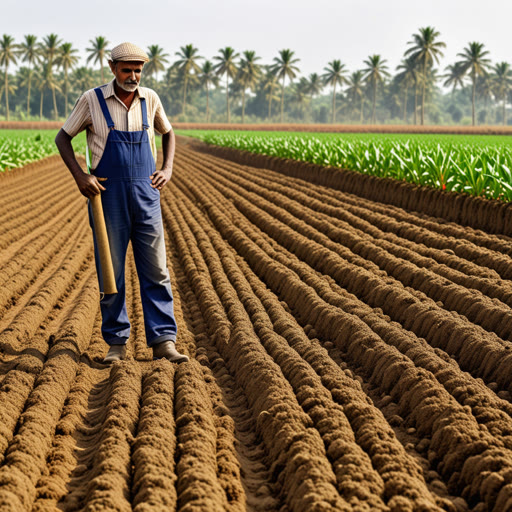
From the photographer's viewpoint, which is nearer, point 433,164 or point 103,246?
point 103,246

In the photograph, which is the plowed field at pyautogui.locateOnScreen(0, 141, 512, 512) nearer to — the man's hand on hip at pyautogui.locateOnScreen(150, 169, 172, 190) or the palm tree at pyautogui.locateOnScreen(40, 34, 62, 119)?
the man's hand on hip at pyautogui.locateOnScreen(150, 169, 172, 190)

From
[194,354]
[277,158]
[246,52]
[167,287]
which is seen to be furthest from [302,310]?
[246,52]

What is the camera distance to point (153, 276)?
4750mm

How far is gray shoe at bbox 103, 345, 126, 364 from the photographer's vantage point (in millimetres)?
4785

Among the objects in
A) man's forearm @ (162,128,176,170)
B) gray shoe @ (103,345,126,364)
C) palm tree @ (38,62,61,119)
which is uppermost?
palm tree @ (38,62,61,119)

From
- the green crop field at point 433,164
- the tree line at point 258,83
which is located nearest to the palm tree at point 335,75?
the tree line at point 258,83

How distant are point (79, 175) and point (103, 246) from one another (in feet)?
1.59

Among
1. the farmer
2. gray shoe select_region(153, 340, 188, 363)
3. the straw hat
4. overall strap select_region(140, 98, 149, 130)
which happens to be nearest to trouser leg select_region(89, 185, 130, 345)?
the farmer

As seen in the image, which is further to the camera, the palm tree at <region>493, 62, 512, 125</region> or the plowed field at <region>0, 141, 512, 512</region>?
the palm tree at <region>493, 62, 512, 125</region>

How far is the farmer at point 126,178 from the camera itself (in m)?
4.44

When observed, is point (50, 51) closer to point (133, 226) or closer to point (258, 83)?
point (258, 83)

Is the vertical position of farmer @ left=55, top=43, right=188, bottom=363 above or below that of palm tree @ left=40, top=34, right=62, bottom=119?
below

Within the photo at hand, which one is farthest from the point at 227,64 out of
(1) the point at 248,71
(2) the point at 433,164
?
(2) the point at 433,164

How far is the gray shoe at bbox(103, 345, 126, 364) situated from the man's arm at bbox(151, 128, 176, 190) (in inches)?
44.8
